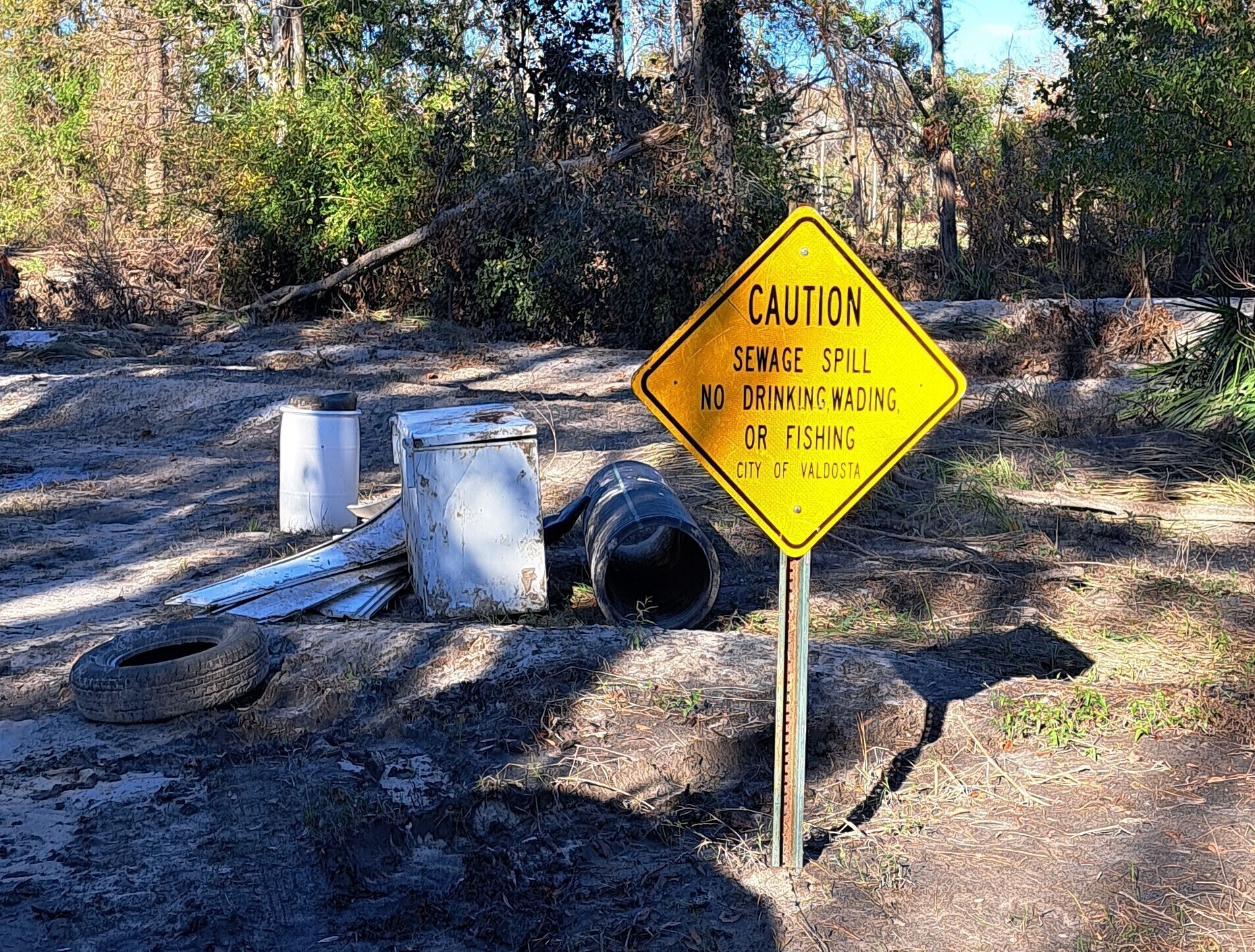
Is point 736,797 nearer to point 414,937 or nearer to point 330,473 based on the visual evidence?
point 414,937

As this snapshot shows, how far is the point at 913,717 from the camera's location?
15.7 feet

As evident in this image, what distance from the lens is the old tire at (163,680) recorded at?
16.3 feet

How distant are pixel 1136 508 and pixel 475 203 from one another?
461 inches

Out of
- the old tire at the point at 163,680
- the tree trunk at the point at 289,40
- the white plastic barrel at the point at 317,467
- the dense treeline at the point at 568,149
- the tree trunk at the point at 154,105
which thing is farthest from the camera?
the tree trunk at the point at 289,40

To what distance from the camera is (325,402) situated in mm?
8156

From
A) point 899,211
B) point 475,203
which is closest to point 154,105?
point 475,203

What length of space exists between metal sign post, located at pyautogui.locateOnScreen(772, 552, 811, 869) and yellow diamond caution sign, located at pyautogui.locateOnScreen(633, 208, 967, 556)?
0.17m

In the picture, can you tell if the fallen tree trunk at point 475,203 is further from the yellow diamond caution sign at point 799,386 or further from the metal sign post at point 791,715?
the metal sign post at point 791,715

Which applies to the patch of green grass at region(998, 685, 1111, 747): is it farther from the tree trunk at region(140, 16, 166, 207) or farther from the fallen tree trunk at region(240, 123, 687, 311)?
the tree trunk at region(140, 16, 166, 207)

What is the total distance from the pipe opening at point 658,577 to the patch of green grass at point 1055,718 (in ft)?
6.04

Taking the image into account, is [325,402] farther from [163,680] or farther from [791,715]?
[791,715]

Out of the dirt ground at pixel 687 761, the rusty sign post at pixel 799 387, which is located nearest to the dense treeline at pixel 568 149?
the dirt ground at pixel 687 761

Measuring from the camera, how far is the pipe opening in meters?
6.29

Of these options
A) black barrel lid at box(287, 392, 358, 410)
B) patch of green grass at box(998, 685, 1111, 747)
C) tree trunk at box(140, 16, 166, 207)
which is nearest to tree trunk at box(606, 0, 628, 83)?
tree trunk at box(140, 16, 166, 207)
